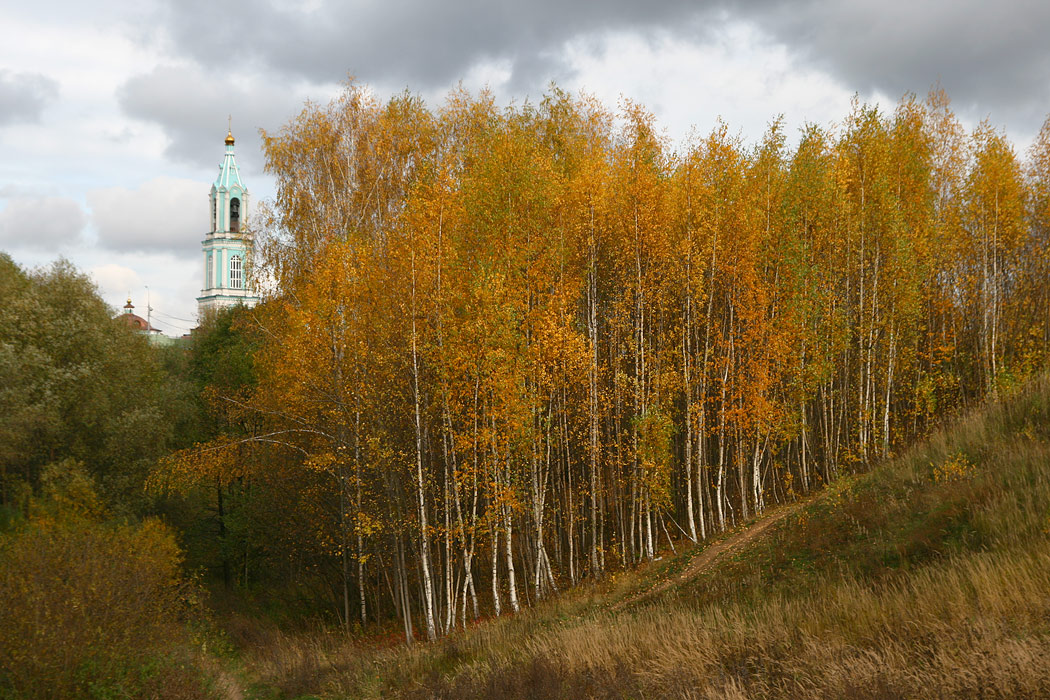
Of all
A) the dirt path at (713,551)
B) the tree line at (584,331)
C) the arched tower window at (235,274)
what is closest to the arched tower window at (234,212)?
the arched tower window at (235,274)

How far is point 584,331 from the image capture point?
64.4 ft

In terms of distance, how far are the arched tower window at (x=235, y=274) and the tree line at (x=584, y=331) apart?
77.9 m

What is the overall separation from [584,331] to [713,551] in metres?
6.56

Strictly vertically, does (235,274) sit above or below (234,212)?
below

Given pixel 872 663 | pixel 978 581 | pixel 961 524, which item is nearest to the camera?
pixel 872 663

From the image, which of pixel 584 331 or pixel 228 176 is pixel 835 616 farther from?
pixel 228 176

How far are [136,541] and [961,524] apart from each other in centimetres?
1628

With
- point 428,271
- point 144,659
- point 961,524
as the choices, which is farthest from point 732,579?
point 144,659

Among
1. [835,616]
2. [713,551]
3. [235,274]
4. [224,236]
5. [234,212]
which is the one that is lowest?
[713,551]

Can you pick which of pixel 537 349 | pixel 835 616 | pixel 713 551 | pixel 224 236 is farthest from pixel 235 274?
pixel 835 616

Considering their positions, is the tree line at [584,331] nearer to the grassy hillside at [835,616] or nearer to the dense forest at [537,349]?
the dense forest at [537,349]

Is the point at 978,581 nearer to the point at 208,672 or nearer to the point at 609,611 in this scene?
the point at 609,611

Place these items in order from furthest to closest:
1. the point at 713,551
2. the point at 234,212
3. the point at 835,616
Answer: the point at 234,212, the point at 713,551, the point at 835,616

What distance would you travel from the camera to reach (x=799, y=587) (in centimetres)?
1152
